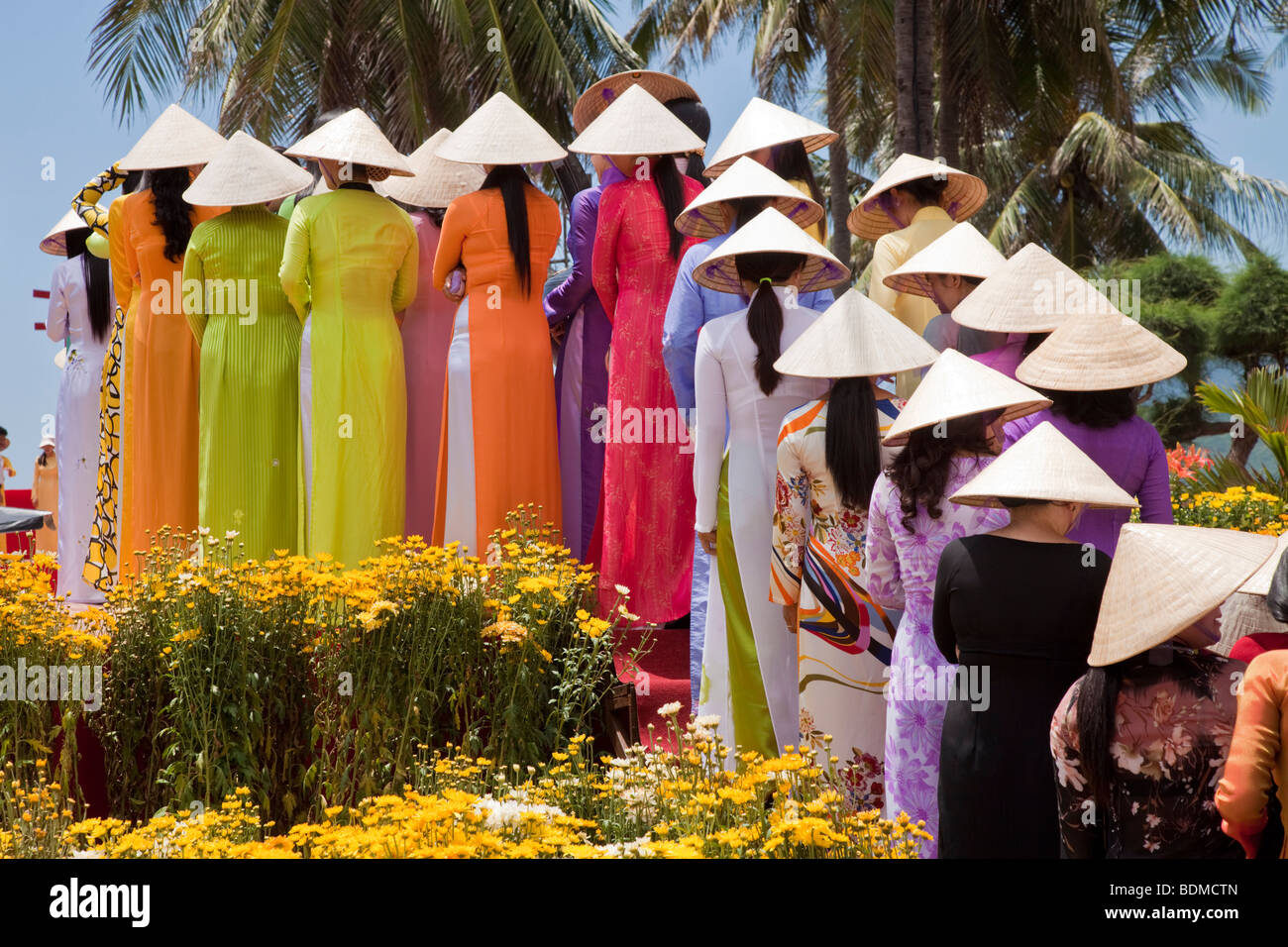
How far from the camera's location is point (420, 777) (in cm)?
400

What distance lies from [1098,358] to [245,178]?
3.73 m

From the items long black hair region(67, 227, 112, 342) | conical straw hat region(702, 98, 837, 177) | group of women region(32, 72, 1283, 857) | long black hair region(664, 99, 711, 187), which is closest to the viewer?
group of women region(32, 72, 1283, 857)

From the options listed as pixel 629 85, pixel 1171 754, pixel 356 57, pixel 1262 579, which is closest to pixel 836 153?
pixel 356 57

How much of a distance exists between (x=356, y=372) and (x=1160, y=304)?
17855mm

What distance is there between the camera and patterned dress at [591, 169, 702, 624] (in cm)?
577

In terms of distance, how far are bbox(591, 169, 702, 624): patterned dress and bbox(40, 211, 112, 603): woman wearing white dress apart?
286cm

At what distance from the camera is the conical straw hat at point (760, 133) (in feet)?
18.7

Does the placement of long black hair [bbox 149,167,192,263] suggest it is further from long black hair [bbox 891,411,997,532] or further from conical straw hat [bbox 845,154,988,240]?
long black hair [bbox 891,411,997,532]

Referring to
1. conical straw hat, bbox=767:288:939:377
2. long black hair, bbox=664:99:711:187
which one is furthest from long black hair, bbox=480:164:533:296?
conical straw hat, bbox=767:288:939:377

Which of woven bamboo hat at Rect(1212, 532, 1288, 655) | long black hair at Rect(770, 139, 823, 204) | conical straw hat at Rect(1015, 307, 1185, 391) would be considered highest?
long black hair at Rect(770, 139, 823, 204)

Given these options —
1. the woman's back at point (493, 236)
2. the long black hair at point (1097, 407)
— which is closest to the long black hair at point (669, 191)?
the woman's back at point (493, 236)

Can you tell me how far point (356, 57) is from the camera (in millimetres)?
15766

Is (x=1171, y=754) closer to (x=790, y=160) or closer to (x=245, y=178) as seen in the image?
(x=790, y=160)

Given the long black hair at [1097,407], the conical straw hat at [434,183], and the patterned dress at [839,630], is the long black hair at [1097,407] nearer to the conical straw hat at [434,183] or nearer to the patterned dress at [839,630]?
the patterned dress at [839,630]
